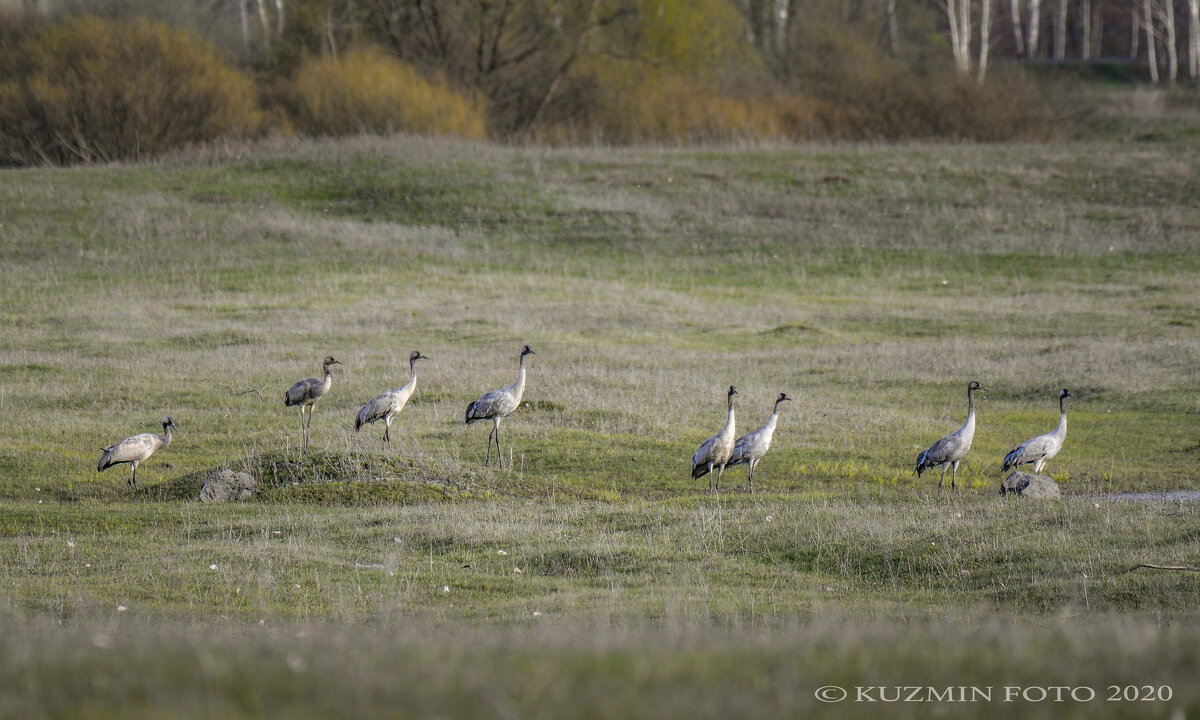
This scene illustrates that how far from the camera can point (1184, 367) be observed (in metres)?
26.4

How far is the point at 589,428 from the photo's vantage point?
21266mm

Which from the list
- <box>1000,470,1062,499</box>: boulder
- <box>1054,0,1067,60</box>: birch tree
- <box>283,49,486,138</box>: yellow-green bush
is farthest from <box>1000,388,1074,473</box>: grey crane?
<box>1054,0,1067,60</box>: birch tree

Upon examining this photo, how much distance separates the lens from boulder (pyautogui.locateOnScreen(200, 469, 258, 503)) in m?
15.6

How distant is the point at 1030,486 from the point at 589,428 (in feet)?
26.6

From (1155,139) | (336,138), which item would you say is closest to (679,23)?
(336,138)

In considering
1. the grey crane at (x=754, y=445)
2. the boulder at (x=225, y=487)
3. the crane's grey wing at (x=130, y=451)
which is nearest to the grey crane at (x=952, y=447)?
the grey crane at (x=754, y=445)

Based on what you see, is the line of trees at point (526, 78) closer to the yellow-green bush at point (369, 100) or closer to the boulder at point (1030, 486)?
the yellow-green bush at point (369, 100)

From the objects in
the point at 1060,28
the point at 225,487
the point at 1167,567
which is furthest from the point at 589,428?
the point at 1060,28

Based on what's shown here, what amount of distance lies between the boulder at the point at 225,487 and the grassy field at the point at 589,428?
0.32 metres

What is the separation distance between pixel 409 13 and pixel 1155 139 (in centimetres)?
4054

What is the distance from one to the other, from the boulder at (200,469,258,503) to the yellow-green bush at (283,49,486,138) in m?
44.0

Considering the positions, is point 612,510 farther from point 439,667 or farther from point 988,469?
point 439,667

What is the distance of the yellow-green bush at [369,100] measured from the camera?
58.5 m

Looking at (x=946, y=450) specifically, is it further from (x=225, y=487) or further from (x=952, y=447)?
(x=225, y=487)
